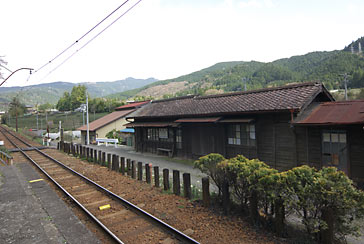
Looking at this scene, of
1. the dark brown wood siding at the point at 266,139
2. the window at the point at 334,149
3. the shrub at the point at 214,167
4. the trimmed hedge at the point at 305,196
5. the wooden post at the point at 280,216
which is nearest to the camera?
the trimmed hedge at the point at 305,196

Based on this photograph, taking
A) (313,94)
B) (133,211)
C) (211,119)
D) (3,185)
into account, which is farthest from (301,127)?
(3,185)

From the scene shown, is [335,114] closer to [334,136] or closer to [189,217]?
[334,136]

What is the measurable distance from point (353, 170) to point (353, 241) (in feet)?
13.2

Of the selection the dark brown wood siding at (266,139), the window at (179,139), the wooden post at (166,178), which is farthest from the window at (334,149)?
the window at (179,139)

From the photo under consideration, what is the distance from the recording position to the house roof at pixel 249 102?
1032 centimetres

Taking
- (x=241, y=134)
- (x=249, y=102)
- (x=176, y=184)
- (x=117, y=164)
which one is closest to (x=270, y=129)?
(x=241, y=134)

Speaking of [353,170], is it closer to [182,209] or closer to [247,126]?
[247,126]

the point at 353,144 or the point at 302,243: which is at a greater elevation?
the point at 353,144

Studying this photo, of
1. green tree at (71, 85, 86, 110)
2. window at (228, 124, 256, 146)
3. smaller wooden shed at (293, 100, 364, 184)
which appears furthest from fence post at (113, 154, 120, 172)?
green tree at (71, 85, 86, 110)

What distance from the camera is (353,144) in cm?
840

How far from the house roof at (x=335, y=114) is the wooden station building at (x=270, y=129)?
44 millimetres

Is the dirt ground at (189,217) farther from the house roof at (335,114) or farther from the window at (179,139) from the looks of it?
the window at (179,139)

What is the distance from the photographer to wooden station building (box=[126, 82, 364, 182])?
8.87m

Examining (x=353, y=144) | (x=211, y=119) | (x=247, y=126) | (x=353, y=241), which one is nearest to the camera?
(x=353, y=241)
